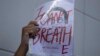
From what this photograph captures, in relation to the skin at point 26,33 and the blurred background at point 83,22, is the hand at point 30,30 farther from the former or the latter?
the blurred background at point 83,22

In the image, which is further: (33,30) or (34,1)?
(34,1)

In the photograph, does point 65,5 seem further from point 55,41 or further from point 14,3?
point 14,3

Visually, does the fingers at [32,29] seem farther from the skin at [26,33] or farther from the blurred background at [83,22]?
the blurred background at [83,22]

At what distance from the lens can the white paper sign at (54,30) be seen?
741 millimetres

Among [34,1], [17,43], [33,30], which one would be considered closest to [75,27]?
[33,30]

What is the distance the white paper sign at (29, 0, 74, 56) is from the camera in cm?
74

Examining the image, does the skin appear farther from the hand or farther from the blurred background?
the blurred background

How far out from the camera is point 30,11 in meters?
0.99

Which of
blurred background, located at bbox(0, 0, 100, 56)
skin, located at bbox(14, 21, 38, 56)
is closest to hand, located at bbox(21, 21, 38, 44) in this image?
skin, located at bbox(14, 21, 38, 56)

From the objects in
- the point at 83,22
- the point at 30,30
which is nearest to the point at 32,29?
the point at 30,30

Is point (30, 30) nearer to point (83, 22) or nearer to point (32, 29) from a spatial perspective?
point (32, 29)

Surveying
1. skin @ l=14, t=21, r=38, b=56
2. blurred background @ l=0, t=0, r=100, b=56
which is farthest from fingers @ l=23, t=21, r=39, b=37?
blurred background @ l=0, t=0, r=100, b=56

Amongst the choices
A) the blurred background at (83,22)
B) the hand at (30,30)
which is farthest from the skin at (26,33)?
the blurred background at (83,22)

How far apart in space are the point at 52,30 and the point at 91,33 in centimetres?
16
